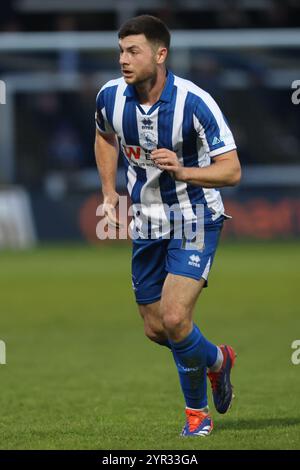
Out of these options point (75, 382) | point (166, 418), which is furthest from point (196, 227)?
point (75, 382)

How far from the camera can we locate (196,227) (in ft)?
22.6

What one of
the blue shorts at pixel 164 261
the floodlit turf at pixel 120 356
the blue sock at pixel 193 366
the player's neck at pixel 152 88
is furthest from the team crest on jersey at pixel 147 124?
the floodlit turf at pixel 120 356

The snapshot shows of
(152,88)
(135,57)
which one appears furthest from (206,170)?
(135,57)

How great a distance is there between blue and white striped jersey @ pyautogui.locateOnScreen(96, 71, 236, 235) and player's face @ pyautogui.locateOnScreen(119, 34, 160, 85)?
8.3 inches

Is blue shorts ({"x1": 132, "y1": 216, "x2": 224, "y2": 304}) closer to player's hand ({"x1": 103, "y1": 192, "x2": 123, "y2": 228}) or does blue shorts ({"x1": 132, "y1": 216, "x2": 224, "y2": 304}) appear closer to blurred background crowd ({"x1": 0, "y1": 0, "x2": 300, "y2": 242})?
player's hand ({"x1": 103, "y1": 192, "x2": 123, "y2": 228})

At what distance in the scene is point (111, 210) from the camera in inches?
275

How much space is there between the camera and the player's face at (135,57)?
665 centimetres

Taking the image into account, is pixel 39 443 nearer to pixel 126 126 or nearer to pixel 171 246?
pixel 171 246

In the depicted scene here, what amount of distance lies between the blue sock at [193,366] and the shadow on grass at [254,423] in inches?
10.2

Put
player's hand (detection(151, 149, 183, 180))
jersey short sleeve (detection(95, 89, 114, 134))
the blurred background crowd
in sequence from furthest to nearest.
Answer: the blurred background crowd
jersey short sleeve (detection(95, 89, 114, 134))
player's hand (detection(151, 149, 183, 180))

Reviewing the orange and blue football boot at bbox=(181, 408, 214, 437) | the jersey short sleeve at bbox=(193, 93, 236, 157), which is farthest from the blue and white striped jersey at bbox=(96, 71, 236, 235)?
the orange and blue football boot at bbox=(181, 408, 214, 437)

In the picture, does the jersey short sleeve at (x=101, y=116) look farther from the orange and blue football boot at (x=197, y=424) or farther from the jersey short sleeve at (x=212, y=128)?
the orange and blue football boot at (x=197, y=424)

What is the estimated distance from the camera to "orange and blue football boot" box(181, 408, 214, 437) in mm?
6602

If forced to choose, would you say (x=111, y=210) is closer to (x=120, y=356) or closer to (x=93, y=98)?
(x=120, y=356)
